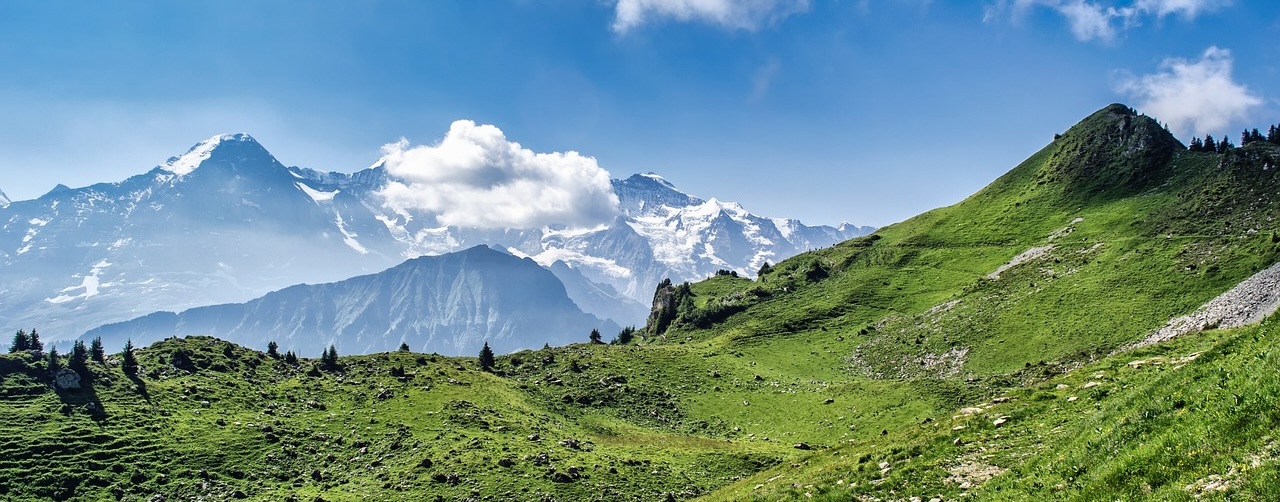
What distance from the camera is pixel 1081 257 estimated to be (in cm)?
11031

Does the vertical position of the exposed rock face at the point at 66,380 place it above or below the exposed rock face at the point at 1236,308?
above

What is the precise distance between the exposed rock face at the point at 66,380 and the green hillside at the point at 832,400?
121 cm

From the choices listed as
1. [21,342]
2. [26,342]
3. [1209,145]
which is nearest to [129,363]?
[21,342]

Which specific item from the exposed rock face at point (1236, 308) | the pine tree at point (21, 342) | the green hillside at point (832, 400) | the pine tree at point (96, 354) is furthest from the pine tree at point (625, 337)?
the exposed rock face at point (1236, 308)

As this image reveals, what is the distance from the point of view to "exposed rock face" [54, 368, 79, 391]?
66.0m

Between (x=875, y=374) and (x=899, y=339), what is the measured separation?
13.1 meters

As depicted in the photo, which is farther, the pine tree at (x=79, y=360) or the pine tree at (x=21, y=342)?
the pine tree at (x=21, y=342)

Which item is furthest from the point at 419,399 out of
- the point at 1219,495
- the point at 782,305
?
the point at 782,305

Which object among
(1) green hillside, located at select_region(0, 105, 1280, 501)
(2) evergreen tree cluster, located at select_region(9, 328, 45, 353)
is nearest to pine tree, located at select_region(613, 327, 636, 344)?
(1) green hillside, located at select_region(0, 105, 1280, 501)

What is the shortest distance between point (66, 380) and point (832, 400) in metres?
89.2

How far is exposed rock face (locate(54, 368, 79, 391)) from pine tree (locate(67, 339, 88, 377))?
150 centimetres

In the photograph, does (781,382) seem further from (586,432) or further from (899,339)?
(586,432)

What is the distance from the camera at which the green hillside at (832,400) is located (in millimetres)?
20203

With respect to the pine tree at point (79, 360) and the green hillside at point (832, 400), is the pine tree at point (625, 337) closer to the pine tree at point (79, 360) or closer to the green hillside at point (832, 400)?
the green hillside at point (832, 400)
